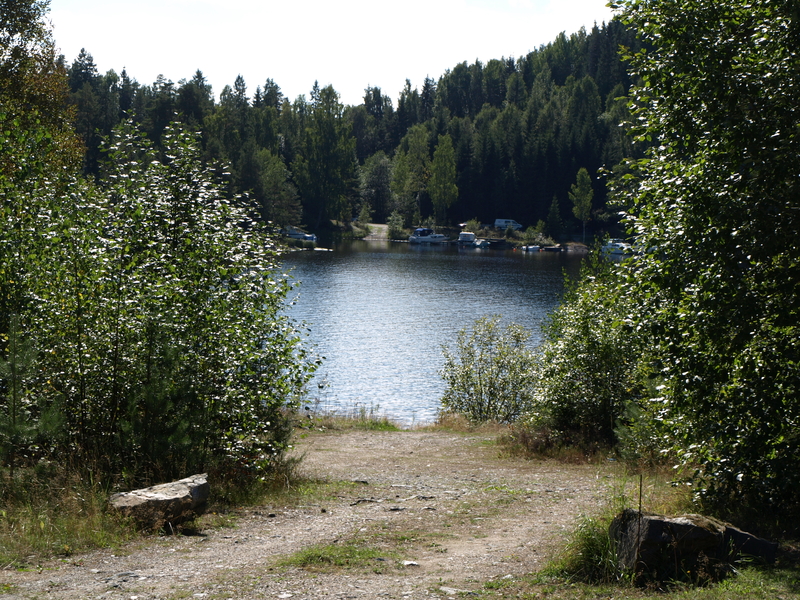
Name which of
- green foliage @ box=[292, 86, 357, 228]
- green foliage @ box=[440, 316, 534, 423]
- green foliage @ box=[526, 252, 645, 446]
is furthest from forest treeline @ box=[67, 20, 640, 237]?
green foliage @ box=[526, 252, 645, 446]

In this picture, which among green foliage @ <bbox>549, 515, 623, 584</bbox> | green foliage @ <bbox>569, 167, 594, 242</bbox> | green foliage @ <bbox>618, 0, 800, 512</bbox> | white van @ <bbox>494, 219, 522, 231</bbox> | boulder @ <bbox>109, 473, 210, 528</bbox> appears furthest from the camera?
white van @ <bbox>494, 219, 522, 231</bbox>

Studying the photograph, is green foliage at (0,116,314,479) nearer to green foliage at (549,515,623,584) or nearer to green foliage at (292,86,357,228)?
green foliage at (549,515,623,584)

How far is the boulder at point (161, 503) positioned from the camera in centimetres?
870

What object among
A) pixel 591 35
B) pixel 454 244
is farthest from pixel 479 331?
pixel 591 35

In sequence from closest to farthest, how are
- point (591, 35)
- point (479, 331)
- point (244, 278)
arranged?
point (244, 278)
point (479, 331)
point (591, 35)

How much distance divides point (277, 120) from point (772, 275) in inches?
5360

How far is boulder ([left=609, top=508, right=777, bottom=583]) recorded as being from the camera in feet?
22.5

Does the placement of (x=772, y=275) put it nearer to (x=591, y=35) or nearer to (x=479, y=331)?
(x=479, y=331)

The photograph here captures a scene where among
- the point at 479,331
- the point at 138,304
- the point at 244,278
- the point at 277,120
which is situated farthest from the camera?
the point at 277,120

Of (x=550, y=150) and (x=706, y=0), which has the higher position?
(x=550, y=150)

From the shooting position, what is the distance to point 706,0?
29.1 feet

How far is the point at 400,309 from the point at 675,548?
50.6 m

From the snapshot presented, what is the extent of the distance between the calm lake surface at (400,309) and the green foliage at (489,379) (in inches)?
100

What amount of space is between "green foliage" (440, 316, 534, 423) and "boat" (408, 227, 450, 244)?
327 feet
